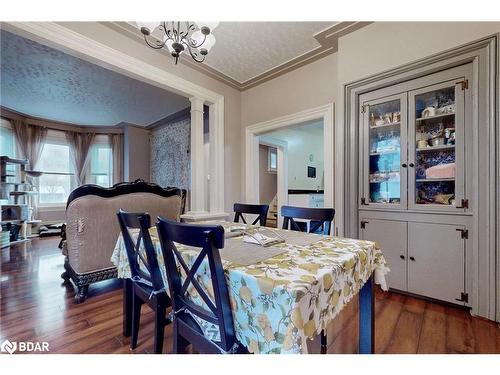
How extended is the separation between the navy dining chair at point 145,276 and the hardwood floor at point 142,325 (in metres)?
0.34

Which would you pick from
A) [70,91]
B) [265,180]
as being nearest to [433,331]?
[265,180]

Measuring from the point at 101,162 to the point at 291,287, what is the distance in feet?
22.5

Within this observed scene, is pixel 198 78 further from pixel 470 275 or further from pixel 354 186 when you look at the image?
pixel 470 275

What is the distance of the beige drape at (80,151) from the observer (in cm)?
585

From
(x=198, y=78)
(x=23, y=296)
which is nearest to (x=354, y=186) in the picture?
(x=198, y=78)

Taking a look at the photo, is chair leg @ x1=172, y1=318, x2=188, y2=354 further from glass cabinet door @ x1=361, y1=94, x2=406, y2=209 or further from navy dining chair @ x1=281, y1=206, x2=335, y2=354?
glass cabinet door @ x1=361, y1=94, x2=406, y2=209

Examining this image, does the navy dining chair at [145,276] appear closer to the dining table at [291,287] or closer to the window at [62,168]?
the dining table at [291,287]

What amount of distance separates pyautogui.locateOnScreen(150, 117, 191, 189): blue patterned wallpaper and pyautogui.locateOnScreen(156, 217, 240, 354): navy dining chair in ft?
13.3

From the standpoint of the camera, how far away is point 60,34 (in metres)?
1.92

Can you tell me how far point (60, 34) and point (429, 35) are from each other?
121 inches

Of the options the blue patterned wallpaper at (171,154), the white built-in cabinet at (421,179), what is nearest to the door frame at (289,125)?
the white built-in cabinet at (421,179)

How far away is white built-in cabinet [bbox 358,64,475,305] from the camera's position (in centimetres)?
184

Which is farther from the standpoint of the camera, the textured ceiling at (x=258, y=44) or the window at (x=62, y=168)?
the window at (x=62, y=168)

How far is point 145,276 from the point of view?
4.41 ft
